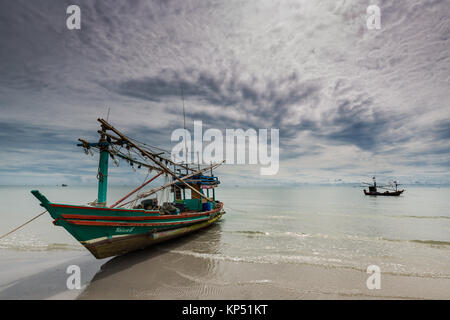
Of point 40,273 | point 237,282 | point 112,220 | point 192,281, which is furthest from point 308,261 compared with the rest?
point 40,273

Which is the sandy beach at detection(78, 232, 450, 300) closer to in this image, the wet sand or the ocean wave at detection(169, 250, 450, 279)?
the ocean wave at detection(169, 250, 450, 279)

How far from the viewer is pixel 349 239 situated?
51.1 feet

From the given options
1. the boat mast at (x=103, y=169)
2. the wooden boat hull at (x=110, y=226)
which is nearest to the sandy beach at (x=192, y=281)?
the wooden boat hull at (x=110, y=226)

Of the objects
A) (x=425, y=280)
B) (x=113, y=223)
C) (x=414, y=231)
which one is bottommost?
(x=414, y=231)

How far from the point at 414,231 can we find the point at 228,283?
23345 millimetres

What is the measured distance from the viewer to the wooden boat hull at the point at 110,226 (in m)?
7.46

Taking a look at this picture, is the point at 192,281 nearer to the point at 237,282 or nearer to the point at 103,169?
the point at 237,282

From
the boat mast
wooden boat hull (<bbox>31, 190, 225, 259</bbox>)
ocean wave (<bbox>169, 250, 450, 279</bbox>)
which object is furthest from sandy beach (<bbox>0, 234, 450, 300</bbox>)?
the boat mast

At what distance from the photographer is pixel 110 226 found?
8.84 metres

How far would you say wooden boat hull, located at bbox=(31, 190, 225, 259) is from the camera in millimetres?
7457
